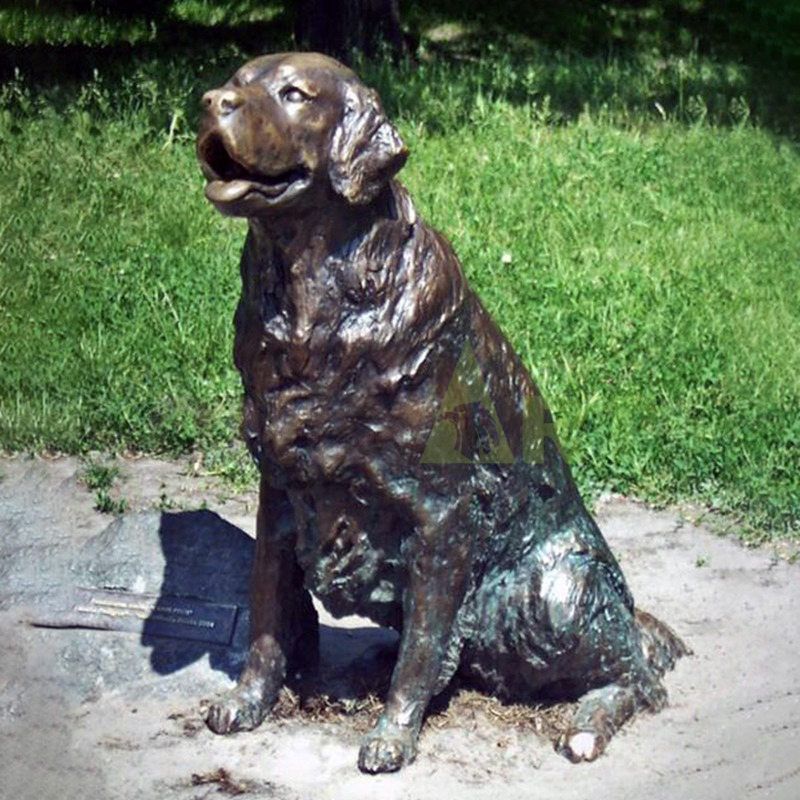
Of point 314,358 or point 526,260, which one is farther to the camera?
point 526,260

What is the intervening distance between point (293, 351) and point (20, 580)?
84.9 inches

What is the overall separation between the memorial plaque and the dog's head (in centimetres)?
195

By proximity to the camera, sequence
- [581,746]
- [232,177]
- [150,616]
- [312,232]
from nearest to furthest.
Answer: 1. [232,177]
2. [312,232]
3. [581,746]
4. [150,616]

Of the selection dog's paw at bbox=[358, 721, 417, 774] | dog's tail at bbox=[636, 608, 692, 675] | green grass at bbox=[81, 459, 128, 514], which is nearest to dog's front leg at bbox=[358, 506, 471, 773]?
dog's paw at bbox=[358, 721, 417, 774]

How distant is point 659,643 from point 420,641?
112cm

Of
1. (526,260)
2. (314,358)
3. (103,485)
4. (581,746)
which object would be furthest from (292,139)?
(526,260)

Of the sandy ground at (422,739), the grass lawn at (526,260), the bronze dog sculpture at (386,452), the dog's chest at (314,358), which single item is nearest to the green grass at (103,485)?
the grass lawn at (526,260)

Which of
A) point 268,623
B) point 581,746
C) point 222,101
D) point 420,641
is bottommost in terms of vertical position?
point 581,746

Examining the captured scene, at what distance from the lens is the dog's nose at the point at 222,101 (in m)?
4.57

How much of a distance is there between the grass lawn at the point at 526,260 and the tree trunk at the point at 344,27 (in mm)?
517

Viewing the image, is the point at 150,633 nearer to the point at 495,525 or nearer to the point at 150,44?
the point at 495,525

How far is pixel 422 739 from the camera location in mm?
5582

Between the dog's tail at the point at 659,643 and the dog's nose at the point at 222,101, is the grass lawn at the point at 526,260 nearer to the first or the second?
the dog's tail at the point at 659,643

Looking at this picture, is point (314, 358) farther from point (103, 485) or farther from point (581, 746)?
point (103, 485)
